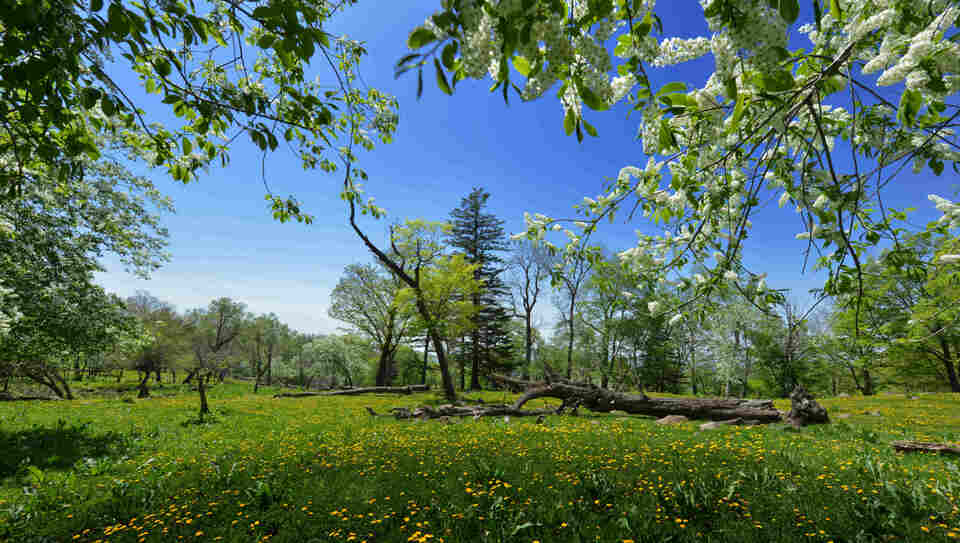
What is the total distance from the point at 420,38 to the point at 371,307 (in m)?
29.2

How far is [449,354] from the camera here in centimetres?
3120

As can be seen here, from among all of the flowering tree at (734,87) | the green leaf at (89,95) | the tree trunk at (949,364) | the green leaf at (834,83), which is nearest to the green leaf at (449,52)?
the flowering tree at (734,87)

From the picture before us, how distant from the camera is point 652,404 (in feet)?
35.6

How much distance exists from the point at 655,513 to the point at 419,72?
4388 millimetres

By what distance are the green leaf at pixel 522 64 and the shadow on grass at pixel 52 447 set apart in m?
9.28

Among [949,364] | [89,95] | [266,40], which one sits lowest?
[949,364]

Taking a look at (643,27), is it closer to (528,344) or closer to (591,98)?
(591,98)

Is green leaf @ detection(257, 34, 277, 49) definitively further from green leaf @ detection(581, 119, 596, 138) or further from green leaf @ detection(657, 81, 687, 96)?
green leaf @ detection(657, 81, 687, 96)

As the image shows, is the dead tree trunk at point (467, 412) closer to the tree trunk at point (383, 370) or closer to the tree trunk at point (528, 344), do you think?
the tree trunk at point (383, 370)

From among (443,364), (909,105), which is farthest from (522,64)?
(443,364)

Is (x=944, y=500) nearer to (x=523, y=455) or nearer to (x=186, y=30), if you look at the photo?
(x=523, y=455)

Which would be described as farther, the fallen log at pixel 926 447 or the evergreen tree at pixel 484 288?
the evergreen tree at pixel 484 288

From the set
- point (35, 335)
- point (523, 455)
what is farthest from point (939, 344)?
point (35, 335)

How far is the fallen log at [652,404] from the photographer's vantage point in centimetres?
986
